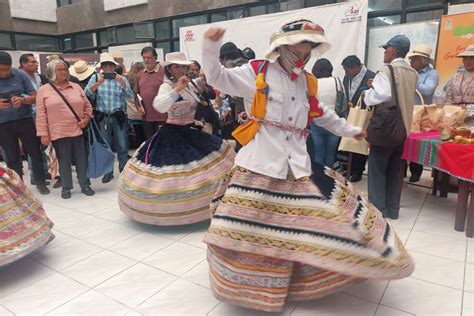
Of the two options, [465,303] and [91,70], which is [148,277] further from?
[91,70]

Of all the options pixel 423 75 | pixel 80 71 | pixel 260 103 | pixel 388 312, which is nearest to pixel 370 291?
pixel 388 312

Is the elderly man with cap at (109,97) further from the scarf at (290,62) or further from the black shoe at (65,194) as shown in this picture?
the scarf at (290,62)

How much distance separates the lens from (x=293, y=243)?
1.88 metres

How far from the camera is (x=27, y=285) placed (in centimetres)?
244

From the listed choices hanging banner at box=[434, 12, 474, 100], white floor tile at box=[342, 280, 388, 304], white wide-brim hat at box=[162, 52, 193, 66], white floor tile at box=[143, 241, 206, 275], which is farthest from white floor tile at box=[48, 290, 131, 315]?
hanging banner at box=[434, 12, 474, 100]

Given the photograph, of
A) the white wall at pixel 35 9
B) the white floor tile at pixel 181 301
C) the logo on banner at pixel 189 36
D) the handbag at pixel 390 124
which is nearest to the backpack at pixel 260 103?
the white floor tile at pixel 181 301

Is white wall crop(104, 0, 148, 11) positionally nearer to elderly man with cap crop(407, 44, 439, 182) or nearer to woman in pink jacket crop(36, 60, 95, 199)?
woman in pink jacket crop(36, 60, 95, 199)

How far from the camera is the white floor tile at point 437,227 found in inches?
121

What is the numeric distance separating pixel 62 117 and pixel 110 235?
1.49m

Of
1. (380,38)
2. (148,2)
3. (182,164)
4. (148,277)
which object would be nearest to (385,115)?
(182,164)

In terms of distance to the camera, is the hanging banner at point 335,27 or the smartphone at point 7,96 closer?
the smartphone at point 7,96

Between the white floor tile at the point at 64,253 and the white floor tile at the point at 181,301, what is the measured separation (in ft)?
2.84

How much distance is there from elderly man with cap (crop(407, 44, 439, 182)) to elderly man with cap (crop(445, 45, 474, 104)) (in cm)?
34

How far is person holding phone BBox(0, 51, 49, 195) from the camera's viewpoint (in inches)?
149
